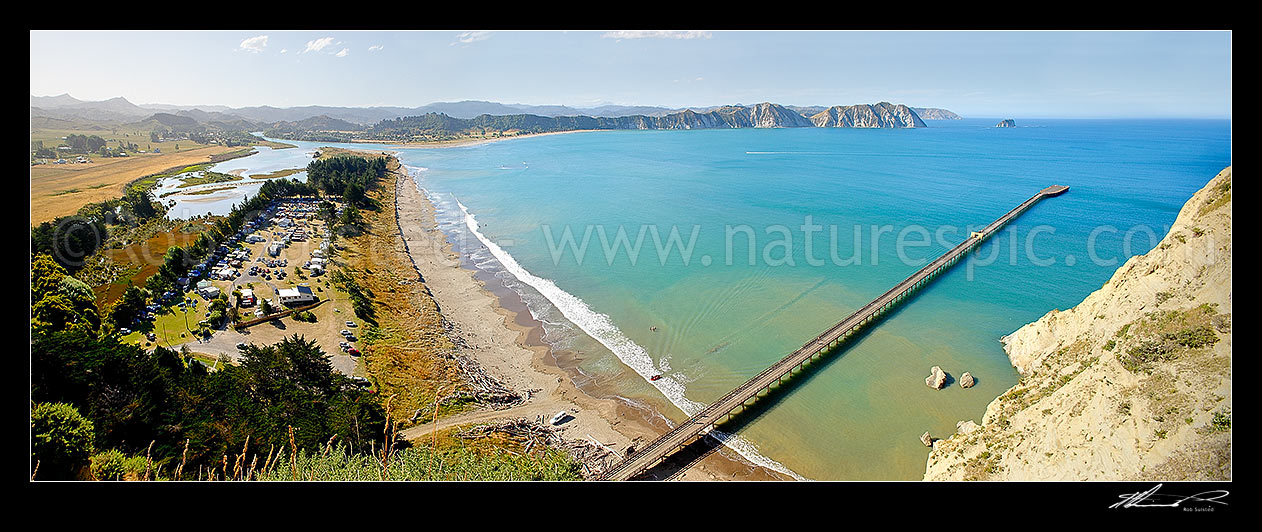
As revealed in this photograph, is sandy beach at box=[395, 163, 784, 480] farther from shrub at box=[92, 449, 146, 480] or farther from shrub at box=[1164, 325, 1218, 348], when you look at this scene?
shrub at box=[1164, 325, 1218, 348]

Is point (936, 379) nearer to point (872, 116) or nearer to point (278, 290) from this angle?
point (278, 290)

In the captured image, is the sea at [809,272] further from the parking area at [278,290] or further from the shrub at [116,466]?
the shrub at [116,466]

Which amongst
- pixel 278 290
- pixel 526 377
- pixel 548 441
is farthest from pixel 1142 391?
pixel 278 290

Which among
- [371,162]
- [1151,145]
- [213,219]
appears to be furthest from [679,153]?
[213,219]

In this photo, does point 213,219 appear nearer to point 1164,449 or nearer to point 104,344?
point 104,344

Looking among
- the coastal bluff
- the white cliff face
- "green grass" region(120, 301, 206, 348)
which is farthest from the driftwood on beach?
the white cliff face
